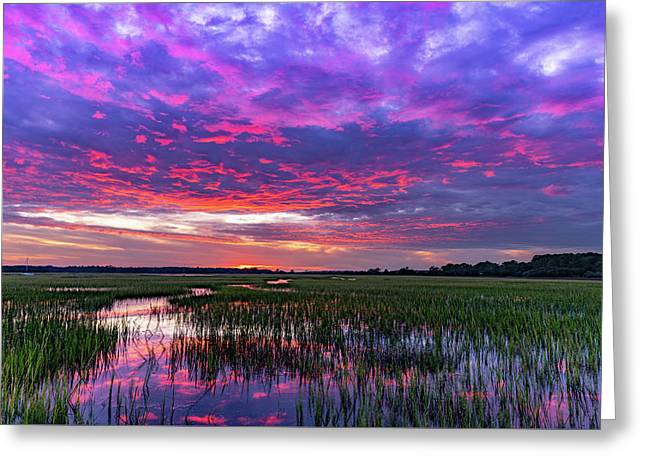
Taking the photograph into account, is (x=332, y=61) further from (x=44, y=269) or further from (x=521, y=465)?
(x=521, y=465)

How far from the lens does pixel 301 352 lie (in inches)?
140

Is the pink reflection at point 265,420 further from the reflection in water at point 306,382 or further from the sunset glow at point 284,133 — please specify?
the sunset glow at point 284,133

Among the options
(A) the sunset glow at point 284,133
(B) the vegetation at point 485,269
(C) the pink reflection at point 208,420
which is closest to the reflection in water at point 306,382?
(C) the pink reflection at point 208,420

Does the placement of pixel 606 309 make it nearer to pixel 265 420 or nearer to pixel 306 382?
pixel 306 382

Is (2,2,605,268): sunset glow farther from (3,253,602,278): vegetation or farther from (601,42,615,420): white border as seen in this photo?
(601,42,615,420): white border

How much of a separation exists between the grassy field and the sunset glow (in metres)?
0.31

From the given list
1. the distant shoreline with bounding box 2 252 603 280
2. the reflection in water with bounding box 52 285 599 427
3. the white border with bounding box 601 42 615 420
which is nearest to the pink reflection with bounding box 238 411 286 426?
the reflection in water with bounding box 52 285 599 427

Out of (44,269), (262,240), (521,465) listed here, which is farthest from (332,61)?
(521,465)

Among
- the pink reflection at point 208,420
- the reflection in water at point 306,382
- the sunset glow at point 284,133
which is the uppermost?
the sunset glow at point 284,133

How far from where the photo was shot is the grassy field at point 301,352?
3.20m

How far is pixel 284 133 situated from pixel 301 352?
5.81 ft

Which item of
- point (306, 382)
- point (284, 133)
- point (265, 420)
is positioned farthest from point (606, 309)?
point (284, 133)

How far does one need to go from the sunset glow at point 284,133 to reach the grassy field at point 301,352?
305 mm

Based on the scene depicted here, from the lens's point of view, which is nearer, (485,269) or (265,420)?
(265,420)
